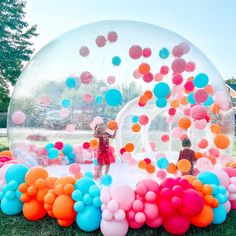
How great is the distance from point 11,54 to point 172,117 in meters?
14.2

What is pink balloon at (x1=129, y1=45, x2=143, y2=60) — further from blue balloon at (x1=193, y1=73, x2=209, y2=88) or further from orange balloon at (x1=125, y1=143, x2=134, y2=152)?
orange balloon at (x1=125, y1=143, x2=134, y2=152)

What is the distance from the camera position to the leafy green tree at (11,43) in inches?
668

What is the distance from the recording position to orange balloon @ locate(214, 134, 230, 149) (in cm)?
470

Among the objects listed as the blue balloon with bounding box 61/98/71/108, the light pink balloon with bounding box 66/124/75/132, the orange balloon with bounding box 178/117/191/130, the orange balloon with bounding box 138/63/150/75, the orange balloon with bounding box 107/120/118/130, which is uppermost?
Answer: the orange balloon with bounding box 138/63/150/75

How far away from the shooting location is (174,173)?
4629 millimetres

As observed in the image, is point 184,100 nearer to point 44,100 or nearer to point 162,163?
point 162,163

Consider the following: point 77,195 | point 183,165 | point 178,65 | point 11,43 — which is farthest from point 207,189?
point 11,43

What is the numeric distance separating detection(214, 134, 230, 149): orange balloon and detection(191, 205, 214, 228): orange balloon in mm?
1331

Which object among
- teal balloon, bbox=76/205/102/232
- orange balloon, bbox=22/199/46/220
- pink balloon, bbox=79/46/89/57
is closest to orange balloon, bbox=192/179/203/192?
teal balloon, bbox=76/205/102/232

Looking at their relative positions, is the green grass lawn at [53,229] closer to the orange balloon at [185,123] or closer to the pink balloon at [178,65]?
the orange balloon at [185,123]

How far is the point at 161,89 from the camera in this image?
446 cm

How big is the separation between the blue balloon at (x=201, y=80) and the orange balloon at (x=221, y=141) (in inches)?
30.5

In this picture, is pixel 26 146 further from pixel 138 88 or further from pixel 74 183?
pixel 138 88

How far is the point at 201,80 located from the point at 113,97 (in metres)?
1.25
